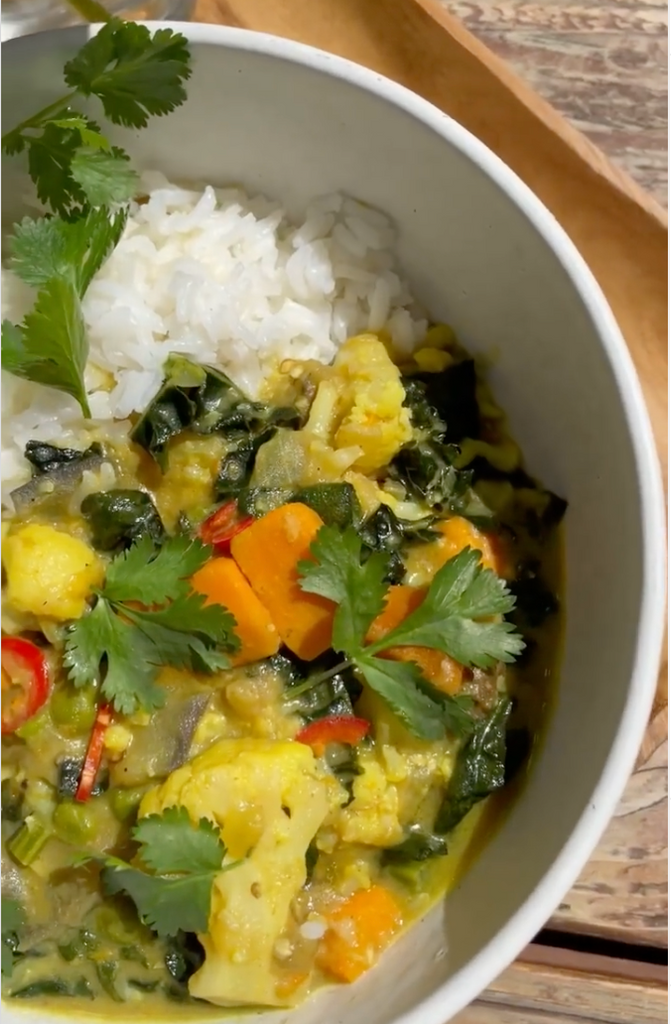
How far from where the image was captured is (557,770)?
1.69m

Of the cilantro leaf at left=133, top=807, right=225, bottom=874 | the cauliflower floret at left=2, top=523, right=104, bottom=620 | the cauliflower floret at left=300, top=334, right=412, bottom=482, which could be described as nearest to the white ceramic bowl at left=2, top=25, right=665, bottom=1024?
the cauliflower floret at left=300, top=334, right=412, bottom=482

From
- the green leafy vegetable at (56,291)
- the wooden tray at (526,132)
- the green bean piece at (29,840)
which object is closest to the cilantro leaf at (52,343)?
the green leafy vegetable at (56,291)

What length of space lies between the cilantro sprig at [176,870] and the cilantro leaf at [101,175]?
1.04 metres

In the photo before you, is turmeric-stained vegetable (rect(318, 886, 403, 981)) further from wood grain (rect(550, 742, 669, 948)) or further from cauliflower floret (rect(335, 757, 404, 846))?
wood grain (rect(550, 742, 669, 948))

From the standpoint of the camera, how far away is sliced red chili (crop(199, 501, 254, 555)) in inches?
68.3

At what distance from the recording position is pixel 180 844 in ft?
5.03

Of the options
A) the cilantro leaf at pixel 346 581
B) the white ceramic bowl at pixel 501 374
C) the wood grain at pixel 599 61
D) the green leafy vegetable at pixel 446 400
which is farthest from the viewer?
the wood grain at pixel 599 61

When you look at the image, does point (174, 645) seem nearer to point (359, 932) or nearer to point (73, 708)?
point (73, 708)

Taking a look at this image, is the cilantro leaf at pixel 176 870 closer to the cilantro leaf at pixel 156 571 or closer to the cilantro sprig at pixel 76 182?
the cilantro leaf at pixel 156 571

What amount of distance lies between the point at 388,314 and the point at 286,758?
909mm

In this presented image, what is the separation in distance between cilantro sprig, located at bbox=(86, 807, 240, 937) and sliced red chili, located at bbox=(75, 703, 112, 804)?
0.16m

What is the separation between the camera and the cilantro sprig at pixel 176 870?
5.02 feet

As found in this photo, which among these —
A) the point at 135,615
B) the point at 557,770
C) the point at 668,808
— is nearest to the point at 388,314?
the point at 135,615

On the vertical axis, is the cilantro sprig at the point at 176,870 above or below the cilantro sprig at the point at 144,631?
below
